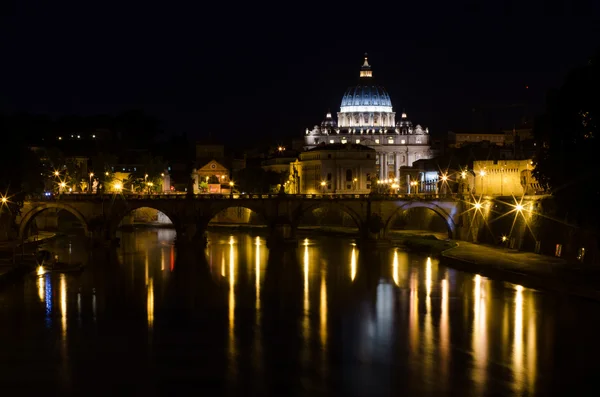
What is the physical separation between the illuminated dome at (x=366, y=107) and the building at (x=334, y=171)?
45.3 metres

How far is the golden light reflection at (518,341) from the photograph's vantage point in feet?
86.9

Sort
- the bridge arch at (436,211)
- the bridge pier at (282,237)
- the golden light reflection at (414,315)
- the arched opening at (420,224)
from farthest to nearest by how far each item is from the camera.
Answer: the arched opening at (420,224)
the bridge arch at (436,211)
the bridge pier at (282,237)
the golden light reflection at (414,315)

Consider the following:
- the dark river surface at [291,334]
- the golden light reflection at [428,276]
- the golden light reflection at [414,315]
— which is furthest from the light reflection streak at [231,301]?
the golden light reflection at [428,276]

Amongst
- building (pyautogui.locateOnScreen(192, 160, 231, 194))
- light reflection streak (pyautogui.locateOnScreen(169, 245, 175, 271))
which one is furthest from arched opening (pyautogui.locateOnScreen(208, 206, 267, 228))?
building (pyautogui.locateOnScreen(192, 160, 231, 194))

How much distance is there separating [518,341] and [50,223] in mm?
52287

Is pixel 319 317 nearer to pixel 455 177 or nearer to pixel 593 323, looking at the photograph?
pixel 593 323

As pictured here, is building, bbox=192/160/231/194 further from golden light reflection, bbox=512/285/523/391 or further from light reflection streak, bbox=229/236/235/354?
golden light reflection, bbox=512/285/523/391

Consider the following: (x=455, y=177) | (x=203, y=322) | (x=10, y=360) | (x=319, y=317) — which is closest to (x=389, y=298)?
(x=319, y=317)

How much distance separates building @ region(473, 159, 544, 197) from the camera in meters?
58.3

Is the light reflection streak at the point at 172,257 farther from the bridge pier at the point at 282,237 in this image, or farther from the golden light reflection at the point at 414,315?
the golden light reflection at the point at 414,315

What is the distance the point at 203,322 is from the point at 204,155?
320ft

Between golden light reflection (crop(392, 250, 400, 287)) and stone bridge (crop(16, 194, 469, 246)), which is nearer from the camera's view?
golden light reflection (crop(392, 250, 400, 287))

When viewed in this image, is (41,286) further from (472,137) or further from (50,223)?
(472,137)

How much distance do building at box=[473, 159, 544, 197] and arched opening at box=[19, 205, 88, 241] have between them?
29.8 meters
